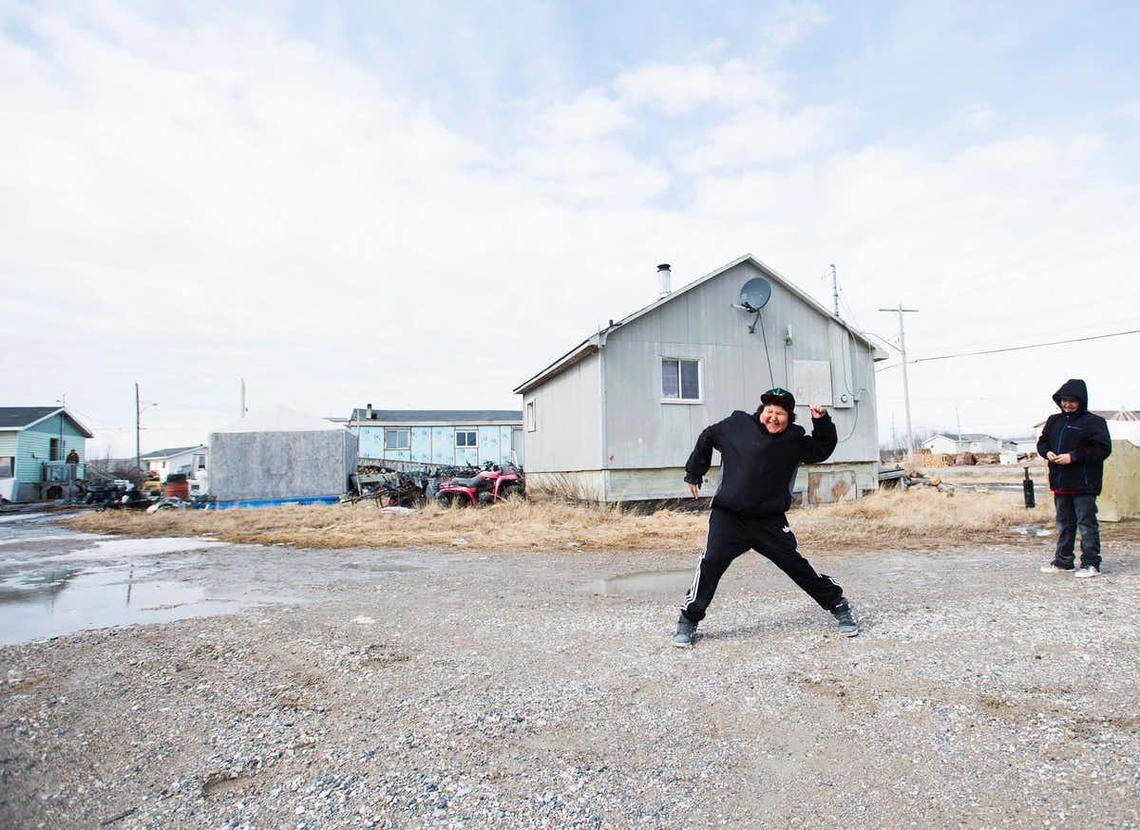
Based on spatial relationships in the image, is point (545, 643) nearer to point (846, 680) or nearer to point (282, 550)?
point (846, 680)

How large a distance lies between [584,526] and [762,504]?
7.90 meters

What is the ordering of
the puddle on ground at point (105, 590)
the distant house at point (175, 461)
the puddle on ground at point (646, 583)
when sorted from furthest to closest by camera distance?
1. the distant house at point (175, 461)
2. the puddle on ground at point (646, 583)
3. the puddle on ground at point (105, 590)

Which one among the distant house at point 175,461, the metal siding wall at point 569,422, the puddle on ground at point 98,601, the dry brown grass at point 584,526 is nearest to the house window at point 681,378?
the metal siding wall at point 569,422

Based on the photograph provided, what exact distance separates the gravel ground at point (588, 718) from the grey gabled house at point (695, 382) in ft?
29.6

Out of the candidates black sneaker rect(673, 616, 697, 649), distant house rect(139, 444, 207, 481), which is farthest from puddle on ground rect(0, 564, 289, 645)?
distant house rect(139, 444, 207, 481)

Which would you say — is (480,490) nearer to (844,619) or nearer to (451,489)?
(451,489)

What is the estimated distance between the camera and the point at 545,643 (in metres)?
4.22

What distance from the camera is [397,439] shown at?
1505 inches

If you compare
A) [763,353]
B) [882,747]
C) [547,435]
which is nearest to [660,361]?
[763,353]

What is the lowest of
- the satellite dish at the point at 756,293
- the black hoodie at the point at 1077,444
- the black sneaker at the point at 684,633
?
the black sneaker at the point at 684,633

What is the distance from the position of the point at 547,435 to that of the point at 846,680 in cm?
1460

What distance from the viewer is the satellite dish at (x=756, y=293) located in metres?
15.0

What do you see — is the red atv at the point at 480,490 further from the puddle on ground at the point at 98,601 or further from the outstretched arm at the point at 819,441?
the outstretched arm at the point at 819,441

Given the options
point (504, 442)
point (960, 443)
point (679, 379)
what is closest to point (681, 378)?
point (679, 379)
